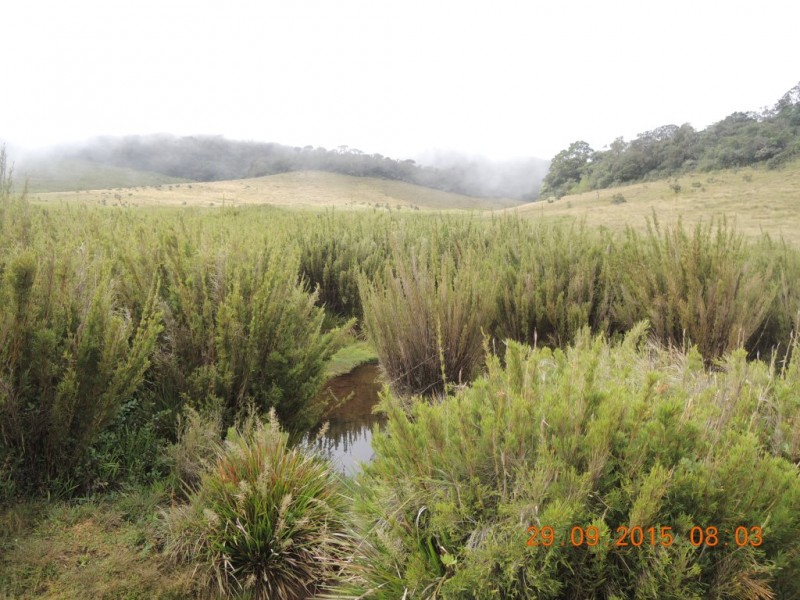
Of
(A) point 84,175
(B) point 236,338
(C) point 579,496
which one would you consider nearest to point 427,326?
(B) point 236,338

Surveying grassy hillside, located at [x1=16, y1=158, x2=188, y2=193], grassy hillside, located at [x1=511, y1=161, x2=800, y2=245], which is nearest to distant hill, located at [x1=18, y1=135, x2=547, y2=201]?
grassy hillside, located at [x1=16, y1=158, x2=188, y2=193]

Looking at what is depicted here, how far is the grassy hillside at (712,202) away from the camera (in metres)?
20.2

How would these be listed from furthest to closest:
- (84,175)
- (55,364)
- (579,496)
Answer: (84,175) → (55,364) → (579,496)

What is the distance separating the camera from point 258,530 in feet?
8.70

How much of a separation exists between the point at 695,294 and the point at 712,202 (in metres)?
25.5

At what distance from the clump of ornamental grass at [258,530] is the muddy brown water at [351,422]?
2.06 feet

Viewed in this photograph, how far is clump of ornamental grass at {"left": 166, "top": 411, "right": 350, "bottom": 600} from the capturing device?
258 centimetres

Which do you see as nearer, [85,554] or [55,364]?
[85,554]

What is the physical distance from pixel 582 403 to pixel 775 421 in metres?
1.18

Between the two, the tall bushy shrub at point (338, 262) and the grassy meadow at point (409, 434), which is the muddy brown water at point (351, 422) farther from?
the tall bushy shrub at point (338, 262)

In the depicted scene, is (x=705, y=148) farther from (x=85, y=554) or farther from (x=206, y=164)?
(x=206, y=164)

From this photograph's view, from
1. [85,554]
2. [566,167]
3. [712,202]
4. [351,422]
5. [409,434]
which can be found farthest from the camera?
[566,167]

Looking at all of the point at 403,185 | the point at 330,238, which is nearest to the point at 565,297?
the point at 330,238

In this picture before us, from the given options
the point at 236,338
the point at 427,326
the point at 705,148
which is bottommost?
the point at 427,326
